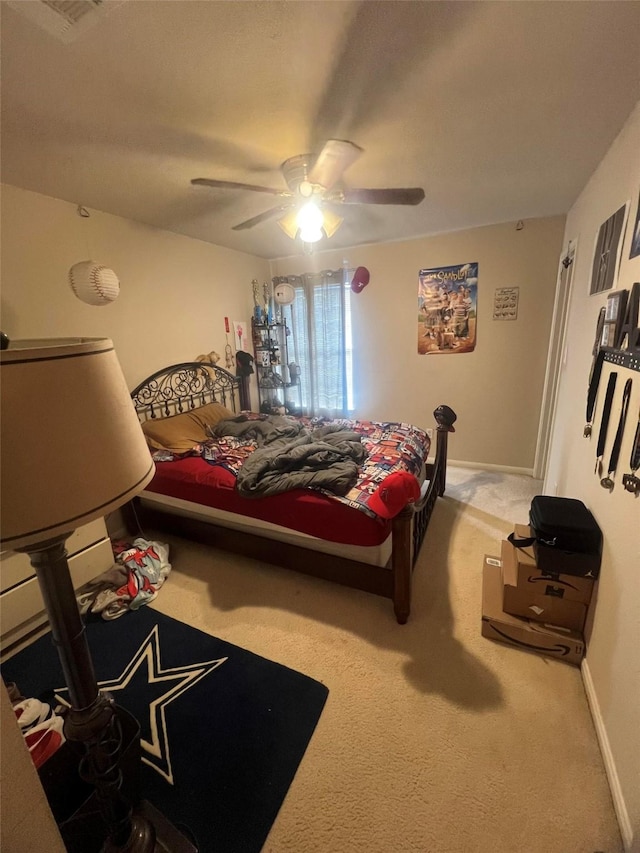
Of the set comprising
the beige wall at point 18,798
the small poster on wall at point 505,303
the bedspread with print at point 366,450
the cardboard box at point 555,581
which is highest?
the small poster on wall at point 505,303

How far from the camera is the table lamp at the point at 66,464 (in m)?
0.53

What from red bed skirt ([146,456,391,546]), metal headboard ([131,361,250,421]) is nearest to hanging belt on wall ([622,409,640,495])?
red bed skirt ([146,456,391,546])

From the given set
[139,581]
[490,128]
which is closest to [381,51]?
[490,128]

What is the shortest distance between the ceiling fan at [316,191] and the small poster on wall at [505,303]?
204 centimetres

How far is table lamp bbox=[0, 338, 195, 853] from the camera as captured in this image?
0.53 metres

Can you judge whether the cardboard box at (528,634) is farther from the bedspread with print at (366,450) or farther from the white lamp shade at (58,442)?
the white lamp shade at (58,442)

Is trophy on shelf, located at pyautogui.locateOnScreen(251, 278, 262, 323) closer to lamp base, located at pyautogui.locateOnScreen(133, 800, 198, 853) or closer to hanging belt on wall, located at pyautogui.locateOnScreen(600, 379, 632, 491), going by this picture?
hanging belt on wall, located at pyautogui.locateOnScreen(600, 379, 632, 491)

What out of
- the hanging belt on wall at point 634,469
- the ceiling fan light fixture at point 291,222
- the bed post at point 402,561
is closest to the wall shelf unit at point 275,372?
the ceiling fan light fixture at point 291,222

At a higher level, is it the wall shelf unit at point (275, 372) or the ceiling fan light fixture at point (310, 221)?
the ceiling fan light fixture at point (310, 221)

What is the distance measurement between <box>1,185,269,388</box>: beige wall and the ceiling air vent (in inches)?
60.0

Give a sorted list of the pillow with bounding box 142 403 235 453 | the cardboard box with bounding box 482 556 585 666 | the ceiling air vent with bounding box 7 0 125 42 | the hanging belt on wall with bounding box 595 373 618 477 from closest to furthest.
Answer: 1. the ceiling air vent with bounding box 7 0 125 42
2. the hanging belt on wall with bounding box 595 373 618 477
3. the cardboard box with bounding box 482 556 585 666
4. the pillow with bounding box 142 403 235 453

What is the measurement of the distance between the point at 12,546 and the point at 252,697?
1468 millimetres

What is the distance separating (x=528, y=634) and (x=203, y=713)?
157cm

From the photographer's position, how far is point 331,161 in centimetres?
165
